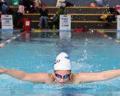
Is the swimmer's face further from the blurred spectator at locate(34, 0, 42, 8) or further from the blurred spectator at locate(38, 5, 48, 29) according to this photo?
the blurred spectator at locate(34, 0, 42, 8)

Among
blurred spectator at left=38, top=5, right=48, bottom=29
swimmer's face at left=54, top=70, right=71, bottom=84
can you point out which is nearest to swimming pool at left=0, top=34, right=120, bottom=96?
swimmer's face at left=54, top=70, right=71, bottom=84

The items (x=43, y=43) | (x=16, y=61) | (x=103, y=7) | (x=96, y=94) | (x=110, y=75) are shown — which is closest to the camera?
(x=110, y=75)

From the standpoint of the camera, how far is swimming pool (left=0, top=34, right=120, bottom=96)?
678 cm

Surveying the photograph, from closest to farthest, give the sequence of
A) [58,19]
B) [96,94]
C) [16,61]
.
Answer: [96,94] < [16,61] < [58,19]

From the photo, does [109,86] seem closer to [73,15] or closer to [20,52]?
[20,52]

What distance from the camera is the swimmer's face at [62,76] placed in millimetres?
5914

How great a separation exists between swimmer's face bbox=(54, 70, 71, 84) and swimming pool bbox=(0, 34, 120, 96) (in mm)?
365

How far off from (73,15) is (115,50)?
9915 mm

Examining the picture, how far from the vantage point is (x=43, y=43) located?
1482 centimetres

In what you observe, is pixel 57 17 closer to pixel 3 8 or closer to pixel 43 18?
pixel 43 18

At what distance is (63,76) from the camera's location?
5926mm

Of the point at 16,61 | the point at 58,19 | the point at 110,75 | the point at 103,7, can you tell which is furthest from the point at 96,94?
the point at 103,7

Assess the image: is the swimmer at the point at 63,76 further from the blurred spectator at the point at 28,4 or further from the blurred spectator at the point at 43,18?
the blurred spectator at the point at 28,4

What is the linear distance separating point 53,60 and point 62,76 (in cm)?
513
